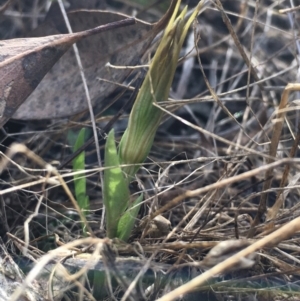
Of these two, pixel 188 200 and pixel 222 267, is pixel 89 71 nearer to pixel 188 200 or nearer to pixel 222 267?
pixel 188 200

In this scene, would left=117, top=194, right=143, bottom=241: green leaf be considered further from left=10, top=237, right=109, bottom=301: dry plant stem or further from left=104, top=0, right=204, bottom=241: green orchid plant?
left=10, top=237, right=109, bottom=301: dry plant stem

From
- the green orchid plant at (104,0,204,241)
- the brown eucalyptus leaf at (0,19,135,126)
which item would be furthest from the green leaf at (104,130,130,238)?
the brown eucalyptus leaf at (0,19,135,126)

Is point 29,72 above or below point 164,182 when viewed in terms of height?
above

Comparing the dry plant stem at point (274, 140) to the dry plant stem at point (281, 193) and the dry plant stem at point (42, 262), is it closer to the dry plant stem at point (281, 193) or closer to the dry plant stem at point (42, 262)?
the dry plant stem at point (281, 193)

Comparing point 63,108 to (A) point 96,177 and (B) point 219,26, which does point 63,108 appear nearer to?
(A) point 96,177

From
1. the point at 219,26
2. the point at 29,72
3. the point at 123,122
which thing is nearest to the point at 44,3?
the point at 123,122

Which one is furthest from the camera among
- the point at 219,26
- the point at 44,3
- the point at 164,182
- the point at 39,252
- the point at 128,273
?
the point at 219,26
